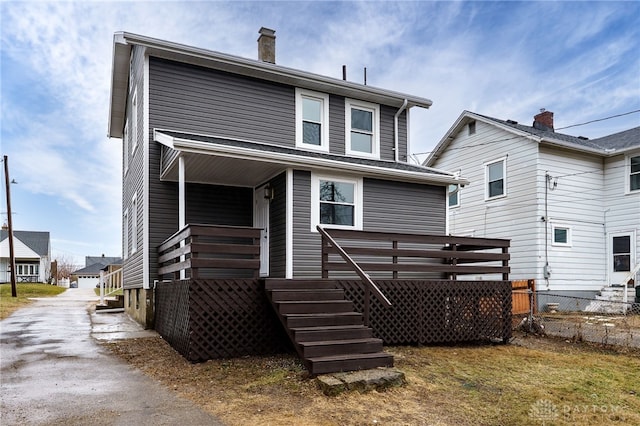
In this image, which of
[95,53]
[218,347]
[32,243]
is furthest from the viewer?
[32,243]

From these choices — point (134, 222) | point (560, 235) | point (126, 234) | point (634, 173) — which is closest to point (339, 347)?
point (134, 222)

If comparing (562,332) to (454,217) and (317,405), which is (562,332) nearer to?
(317,405)

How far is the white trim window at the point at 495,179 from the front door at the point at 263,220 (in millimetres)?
9374

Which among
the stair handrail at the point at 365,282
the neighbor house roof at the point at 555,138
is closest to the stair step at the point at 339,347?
the stair handrail at the point at 365,282

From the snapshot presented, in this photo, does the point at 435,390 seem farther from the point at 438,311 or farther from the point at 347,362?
the point at 438,311

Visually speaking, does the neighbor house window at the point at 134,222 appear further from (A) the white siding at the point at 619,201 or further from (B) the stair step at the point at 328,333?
(A) the white siding at the point at 619,201

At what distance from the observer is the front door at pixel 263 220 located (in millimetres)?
10484

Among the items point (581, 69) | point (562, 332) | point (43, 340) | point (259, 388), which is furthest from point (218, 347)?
point (581, 69)

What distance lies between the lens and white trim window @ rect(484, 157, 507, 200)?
53.0 ft

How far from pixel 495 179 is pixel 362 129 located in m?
6.74

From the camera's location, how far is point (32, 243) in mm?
49406

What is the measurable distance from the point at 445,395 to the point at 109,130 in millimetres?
14721

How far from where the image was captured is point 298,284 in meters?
7.31

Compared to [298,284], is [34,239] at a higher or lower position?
higher
